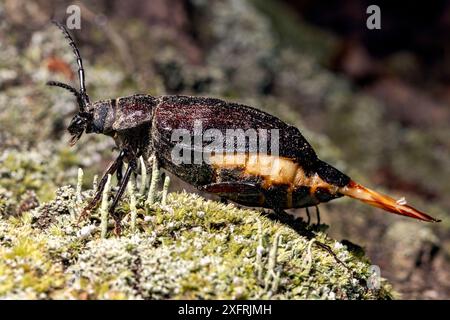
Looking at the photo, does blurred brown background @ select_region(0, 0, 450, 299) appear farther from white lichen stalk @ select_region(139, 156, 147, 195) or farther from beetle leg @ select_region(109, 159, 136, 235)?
white lichen stalk @ select_region(139, 156, 147, 195)

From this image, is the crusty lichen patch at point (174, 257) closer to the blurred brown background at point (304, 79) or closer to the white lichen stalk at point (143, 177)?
the white lichen stalk at point (143, 177)

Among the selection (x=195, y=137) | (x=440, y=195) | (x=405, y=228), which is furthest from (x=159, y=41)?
(x=440, y=195)

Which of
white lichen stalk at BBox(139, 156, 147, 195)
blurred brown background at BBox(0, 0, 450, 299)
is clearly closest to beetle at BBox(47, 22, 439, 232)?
white lichen stalk at BBox(139, 156, 147, 195)

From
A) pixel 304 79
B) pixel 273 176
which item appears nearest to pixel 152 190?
pixel 273 176

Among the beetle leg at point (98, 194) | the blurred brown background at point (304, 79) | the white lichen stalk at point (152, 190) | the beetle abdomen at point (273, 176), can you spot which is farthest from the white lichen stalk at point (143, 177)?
the blurred brown background at point (304, 79)

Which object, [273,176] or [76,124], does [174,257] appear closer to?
[273,176]

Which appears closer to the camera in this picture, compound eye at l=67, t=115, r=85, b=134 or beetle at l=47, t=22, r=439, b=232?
beetle at l=47, t=22, r=439, b=232

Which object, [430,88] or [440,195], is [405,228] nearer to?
[440,195]
